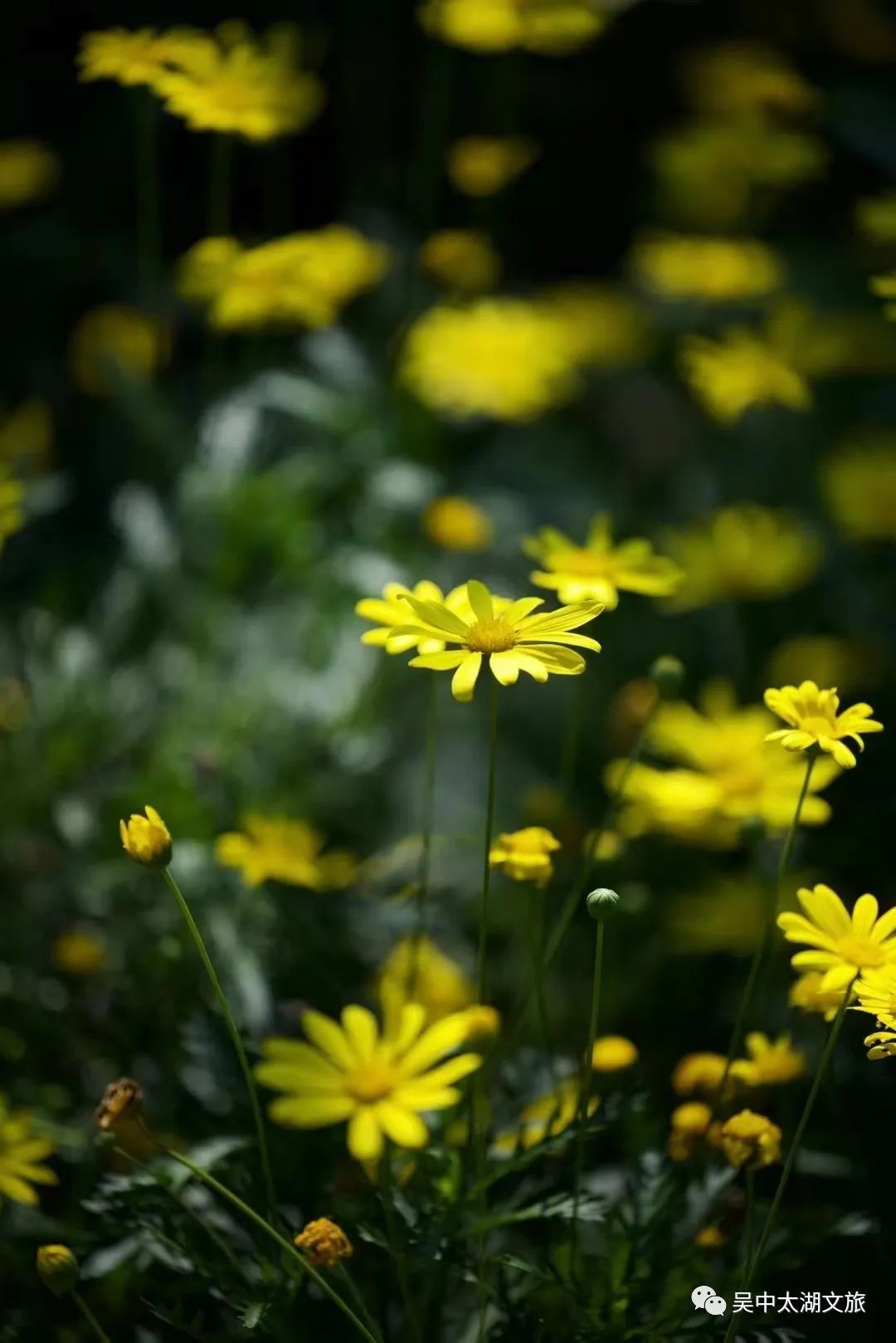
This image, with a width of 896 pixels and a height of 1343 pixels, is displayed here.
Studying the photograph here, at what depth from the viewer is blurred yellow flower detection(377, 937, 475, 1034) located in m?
1.18

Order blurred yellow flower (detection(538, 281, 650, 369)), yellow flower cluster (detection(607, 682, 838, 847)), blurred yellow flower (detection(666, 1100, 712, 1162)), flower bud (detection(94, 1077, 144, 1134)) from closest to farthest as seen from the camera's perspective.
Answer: flower bud (detection(94, 1077, 144, 1134)) → blurred yellow flower (detection(666, 1100, 712, 1162)) → yellow flower cluster (detection(607, 682, 838, 847)) → blurred yellow flower (detection(538, 281, 650, 369))

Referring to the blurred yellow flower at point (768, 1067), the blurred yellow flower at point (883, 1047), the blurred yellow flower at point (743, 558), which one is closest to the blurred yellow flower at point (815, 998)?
the blurred yellow flower at point (768, 1067)

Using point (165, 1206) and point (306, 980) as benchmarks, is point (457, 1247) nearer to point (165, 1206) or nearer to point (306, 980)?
point (165, 1206)

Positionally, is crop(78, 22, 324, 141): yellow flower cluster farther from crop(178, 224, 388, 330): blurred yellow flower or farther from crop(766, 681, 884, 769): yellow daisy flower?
crop(766, 681, 884, 769): yellow daisy flower

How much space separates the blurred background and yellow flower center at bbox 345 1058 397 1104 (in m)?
0.18

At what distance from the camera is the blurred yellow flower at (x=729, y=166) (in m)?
2.25

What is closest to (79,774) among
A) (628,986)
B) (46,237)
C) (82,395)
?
(628,986)

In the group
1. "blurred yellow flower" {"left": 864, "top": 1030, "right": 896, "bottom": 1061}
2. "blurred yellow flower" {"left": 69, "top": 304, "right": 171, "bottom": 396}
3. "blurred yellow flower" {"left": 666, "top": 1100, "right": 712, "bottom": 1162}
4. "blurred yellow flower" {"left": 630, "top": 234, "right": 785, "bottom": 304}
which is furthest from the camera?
"blurred yellow flower" {"left": 69, "top": 304, "right": 171, "bottom": 396}

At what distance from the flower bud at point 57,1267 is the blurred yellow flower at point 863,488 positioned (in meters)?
1.44

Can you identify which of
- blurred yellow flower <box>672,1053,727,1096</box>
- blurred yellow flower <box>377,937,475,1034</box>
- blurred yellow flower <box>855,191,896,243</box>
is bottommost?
blurred yellow flower <box>377,937,475,1034</box>

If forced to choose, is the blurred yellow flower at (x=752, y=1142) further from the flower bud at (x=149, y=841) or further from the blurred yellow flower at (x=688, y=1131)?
the flower bud at (x=149, y=841)

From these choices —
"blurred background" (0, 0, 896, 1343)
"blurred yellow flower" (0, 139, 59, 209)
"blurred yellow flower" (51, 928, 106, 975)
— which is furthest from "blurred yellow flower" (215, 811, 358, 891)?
"blurred yellow flower" (0, 139, 59, 209)

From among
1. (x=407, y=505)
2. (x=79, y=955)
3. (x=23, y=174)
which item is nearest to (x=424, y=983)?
(x=79, y=955)

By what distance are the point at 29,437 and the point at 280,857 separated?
1093mm
